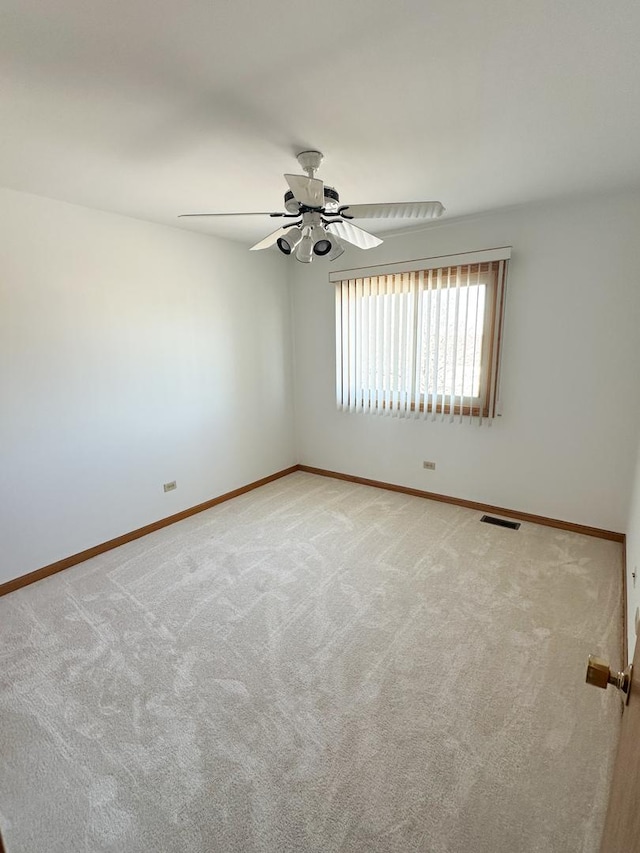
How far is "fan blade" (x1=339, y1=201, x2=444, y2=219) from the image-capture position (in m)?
1.87

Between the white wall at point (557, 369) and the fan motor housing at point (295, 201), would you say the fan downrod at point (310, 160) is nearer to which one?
the fan motor housing at point (295, 201)

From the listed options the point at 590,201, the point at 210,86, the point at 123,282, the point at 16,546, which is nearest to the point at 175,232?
the point at 123,282

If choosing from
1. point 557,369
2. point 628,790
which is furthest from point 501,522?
point 628,790

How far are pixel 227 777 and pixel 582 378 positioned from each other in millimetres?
3209

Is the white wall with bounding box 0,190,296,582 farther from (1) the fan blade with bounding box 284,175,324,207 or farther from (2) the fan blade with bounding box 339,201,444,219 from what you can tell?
(2) the fan blade with bounding box 339,201,444,219

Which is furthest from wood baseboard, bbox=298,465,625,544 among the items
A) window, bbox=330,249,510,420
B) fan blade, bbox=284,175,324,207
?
fan blade, bbox=284,175,324,207

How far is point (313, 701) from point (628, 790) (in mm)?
1328

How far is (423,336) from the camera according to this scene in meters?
3.58

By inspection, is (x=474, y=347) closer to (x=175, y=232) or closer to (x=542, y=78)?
(x=542, y=78)

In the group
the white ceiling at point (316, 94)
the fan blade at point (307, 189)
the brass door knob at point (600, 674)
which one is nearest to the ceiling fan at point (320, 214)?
the fan blade at point (307, 189)

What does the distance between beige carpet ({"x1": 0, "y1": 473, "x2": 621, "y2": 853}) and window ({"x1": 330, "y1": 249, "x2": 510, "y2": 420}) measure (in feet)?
4.43

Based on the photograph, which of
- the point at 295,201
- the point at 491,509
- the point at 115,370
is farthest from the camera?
the point at 491,509

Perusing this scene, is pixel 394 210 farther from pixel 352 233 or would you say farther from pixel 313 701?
pixel 313 701

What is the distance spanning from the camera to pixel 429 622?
222 centimetres
